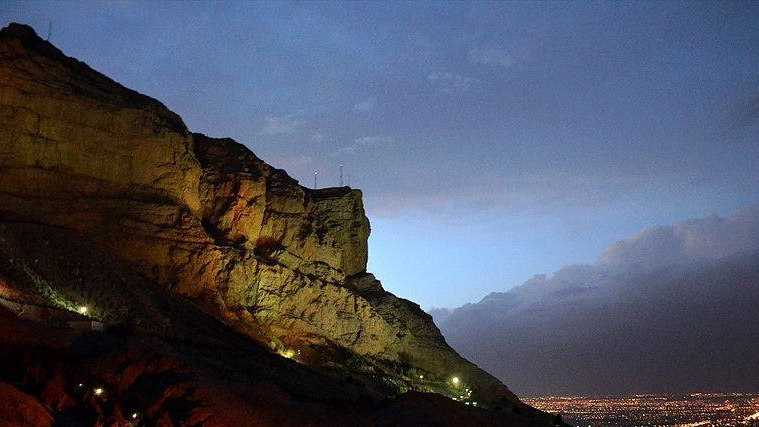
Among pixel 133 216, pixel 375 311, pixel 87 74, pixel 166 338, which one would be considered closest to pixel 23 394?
pixel 166 338

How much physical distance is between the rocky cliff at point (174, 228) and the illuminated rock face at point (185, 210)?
0.35 feet

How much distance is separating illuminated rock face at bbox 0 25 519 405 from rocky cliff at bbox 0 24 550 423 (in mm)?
106

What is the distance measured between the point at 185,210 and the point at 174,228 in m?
2.40

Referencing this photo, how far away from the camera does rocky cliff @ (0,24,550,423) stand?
46.9 m

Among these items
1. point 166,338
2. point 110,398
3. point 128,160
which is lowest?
point 110,398

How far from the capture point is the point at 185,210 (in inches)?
2165

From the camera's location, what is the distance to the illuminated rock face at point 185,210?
49.4m

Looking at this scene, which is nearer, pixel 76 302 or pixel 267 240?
pixel 76 302

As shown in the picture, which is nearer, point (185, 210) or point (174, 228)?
point (174, 228)

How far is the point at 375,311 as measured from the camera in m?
68.6

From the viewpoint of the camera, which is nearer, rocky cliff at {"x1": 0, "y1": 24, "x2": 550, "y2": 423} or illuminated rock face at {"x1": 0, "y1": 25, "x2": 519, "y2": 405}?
rocky cliff at {"x1": 0, "y1": 24, "x2": 550, "y2": 423}

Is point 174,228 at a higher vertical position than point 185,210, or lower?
lower

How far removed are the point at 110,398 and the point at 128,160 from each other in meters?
31.5

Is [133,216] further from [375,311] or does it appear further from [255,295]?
[375,311]
